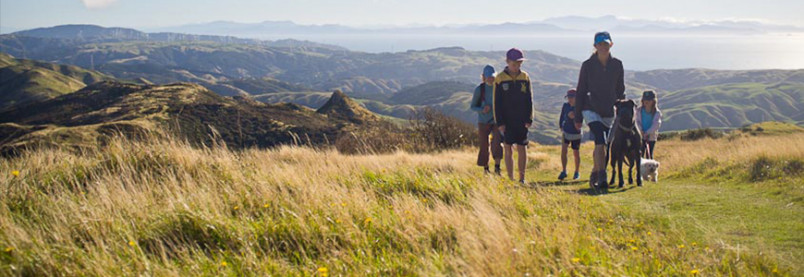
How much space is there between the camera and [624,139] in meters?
8.55

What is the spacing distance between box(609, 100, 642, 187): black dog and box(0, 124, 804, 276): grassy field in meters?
1.96

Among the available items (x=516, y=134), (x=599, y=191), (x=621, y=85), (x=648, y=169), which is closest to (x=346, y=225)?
(x=516, y=134)

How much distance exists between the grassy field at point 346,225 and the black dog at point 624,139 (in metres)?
1.96

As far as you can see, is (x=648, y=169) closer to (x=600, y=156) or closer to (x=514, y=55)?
(x=600, y=156)

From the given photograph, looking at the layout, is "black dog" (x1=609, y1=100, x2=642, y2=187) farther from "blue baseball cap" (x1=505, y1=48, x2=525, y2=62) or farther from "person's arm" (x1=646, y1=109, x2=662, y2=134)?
"person's arm" (x1=646, y1=109, x2=662, y2=134)

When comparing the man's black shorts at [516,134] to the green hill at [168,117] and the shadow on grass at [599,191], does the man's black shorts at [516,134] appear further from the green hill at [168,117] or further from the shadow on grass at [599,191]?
the green hill at [168,117]

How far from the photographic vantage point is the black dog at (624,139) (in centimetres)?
825

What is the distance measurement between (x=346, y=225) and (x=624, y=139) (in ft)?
19.9

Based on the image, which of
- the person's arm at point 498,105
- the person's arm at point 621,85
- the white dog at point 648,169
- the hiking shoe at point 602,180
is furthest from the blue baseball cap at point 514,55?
the white dog at point 648,169

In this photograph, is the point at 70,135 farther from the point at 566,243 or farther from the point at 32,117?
the point at 566,243

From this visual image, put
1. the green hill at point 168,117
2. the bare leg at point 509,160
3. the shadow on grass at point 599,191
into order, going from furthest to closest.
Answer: the green hill at point 168,117, the bare leg at point 509,160, the shadow on grass at point 599,191

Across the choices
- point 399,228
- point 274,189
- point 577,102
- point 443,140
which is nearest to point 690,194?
point 577,102

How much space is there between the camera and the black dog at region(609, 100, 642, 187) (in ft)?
27.1

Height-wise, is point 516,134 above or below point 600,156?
above
